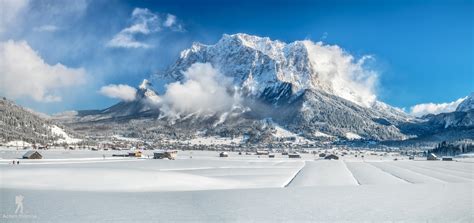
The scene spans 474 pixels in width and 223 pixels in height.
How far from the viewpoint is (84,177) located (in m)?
37.7

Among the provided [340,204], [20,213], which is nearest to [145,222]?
[20,213]

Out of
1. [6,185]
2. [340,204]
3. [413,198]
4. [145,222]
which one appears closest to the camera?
[145,222]

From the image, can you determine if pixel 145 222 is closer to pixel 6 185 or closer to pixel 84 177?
pixel 6 185

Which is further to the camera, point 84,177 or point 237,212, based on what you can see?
point 84,177

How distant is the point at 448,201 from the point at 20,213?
79.8 feet

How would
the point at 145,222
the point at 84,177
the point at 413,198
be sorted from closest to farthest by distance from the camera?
the point at 145,222, the point at 413,198, the point at 84,177

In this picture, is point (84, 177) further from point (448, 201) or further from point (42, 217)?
point (448, 201)

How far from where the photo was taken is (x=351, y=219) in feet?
66.5

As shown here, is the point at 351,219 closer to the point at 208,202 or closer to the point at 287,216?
the point at 287,216

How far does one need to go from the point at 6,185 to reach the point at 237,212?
765 inches

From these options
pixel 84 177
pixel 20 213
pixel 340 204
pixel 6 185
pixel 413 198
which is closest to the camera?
pixel 20 213

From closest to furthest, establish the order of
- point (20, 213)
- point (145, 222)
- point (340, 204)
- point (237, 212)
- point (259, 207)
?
1. point (145, 222)
2. point (20, 213)
3. point (237, 212)
4. point (259, 207)
5. point (340, 204)

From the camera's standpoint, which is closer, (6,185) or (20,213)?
(20,213)

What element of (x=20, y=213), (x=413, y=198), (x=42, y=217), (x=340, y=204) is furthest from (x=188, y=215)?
(x=413, y=198)
